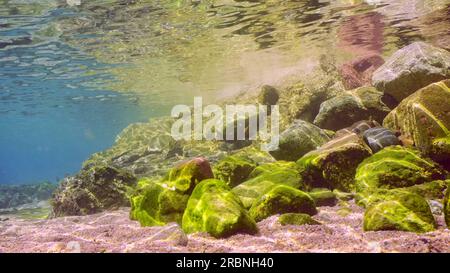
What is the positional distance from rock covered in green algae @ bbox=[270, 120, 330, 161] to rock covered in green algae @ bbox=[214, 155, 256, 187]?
4.17ft

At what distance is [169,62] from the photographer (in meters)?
20.8

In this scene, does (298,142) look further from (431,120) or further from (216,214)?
(216,214)

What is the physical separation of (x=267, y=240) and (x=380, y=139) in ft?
15.1

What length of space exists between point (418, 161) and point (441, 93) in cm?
184

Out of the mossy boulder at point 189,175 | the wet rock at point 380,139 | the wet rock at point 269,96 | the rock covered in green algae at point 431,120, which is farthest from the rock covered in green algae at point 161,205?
the wet rock at point 269,96

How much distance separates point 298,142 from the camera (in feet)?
29.7

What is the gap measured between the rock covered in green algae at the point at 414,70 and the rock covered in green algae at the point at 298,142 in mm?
2577

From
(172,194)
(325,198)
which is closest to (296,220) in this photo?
(325,198)

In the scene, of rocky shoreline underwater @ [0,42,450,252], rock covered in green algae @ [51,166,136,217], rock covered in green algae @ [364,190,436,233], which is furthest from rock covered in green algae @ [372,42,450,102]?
Answer: rock covered in green algae @ [51,166,136,217]

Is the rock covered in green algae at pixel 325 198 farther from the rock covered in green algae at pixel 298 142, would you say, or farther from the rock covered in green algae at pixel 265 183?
the rock covered in green algae at pixel 298 142

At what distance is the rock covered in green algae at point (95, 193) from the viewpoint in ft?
31.7

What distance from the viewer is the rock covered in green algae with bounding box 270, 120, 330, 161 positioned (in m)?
9.01
